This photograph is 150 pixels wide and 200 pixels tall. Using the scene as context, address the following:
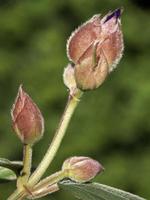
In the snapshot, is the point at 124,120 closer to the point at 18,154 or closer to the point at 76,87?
the point at 18,154

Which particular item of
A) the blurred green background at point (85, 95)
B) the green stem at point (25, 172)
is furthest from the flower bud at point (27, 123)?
the blurred green background at point (85, 95)

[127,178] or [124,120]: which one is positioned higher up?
[124,120]

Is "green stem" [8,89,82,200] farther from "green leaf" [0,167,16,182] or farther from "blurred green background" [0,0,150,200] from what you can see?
"blurred green background" [0,0,150,200]

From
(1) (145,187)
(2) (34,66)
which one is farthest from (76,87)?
(2) (34,66)

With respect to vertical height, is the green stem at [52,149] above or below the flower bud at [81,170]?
above

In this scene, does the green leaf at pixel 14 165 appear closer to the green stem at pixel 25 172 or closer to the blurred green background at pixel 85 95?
the green stem at pixel 25 172

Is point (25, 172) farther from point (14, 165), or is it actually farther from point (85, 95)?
point (85, 95)
